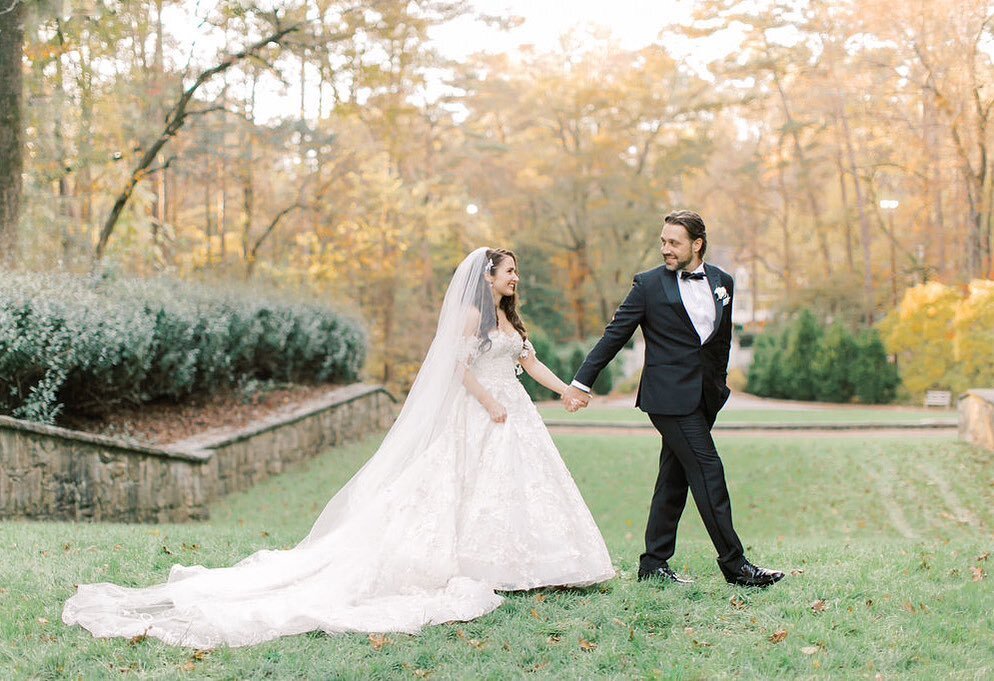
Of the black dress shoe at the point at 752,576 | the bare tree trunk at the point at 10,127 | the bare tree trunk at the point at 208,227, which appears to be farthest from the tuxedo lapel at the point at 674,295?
the bare tree trunk at the point at 208,227

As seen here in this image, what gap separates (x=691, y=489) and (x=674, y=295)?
101 centimetres

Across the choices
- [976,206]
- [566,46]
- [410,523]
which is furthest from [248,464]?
[566,46]

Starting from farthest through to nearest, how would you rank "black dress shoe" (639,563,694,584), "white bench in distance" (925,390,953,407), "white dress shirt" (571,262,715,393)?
1. "white bench in distance" (925,390,953,407)
2. "black dress shoe" (639,563,694,584)
3. "white dress shirt" (571,262,715,393)

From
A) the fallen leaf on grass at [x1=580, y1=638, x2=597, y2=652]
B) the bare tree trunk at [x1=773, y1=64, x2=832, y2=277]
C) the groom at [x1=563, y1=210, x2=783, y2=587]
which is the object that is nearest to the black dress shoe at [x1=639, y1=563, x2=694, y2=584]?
the groom at [x1=563, y1=210, x2=783, y2=587]

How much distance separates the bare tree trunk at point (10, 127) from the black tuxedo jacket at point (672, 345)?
846 centimetres

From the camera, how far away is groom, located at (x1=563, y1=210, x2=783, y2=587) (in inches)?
196

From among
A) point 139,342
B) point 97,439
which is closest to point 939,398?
point 139,342

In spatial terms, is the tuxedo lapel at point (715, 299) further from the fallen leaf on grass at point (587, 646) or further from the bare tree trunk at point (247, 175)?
the bare tree trunk at point (247, 175)

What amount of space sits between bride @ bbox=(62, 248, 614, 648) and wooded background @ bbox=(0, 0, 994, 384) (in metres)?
7.77

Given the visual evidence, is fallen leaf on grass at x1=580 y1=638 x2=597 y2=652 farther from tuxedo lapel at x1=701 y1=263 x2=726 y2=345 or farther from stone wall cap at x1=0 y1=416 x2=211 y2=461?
stone wall cap at x1=0 y1=416 x2=211 y2=461

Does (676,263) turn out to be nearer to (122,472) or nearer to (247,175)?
(122,472)

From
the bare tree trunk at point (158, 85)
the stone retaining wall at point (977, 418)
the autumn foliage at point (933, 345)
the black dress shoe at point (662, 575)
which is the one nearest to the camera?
the black dress shoe at point (662, 575)

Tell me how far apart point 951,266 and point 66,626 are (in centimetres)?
2975

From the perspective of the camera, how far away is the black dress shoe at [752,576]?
5035 mm
